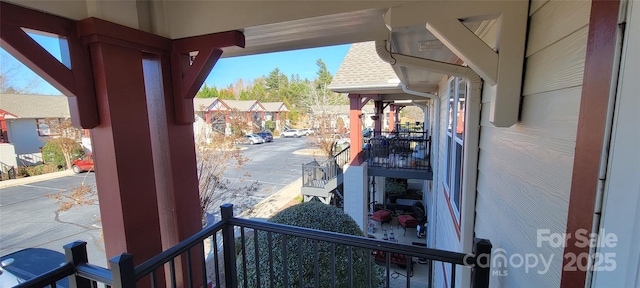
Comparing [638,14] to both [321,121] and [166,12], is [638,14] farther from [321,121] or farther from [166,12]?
[321,121]

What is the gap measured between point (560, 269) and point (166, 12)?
236 centimetres

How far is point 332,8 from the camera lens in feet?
4.62

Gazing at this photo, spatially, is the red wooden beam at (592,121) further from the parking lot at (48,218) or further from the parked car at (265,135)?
the parked car at (265,135)

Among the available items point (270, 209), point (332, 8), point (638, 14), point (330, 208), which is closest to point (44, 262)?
point (330, 208)

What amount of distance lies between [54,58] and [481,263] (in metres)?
2.23

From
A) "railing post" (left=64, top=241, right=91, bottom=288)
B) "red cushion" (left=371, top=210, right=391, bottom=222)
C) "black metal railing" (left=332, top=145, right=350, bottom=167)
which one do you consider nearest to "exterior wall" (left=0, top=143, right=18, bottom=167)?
"black metal railing" (left=332, top=145, right=350, bottom=167)

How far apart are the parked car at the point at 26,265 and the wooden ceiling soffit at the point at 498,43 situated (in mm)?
4190

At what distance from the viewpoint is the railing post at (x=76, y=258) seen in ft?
4.02

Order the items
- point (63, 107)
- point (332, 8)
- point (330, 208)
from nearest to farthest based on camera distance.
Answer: point (332, 8)
point (330, 208)
point (63, 107)

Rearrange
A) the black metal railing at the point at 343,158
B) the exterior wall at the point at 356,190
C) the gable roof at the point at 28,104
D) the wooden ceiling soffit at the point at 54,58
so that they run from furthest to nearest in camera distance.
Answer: the gable roof at the point at 28,104
the black metal railing at the point at 343,158
the exterior wall at the point at 356,190
the wooden ceiling soffit at the point at 54,58

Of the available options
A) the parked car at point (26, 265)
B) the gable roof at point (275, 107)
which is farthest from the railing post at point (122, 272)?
the gable roof at point (275, 107)

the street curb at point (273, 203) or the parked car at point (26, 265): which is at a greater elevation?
the parked car at point (26, 265)

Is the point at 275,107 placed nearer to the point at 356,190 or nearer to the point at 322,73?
the point at 322,73

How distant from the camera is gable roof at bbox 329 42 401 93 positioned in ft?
17.9
